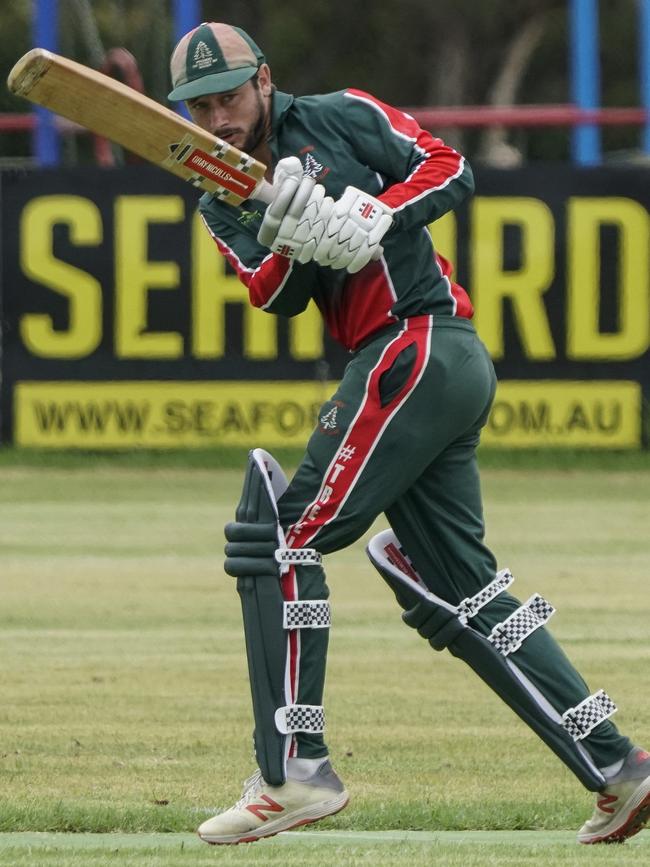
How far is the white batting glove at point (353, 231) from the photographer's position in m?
5.18

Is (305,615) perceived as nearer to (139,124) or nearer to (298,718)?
(298,718)

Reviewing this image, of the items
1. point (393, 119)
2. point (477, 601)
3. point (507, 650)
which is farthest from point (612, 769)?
point (393, 119)

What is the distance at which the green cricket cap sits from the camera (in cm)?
539

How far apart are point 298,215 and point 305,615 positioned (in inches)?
40.6

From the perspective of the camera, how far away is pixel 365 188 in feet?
18.2

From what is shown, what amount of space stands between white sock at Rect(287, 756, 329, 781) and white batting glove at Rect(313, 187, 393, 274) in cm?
127

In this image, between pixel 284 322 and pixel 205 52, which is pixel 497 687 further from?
pixel 284 322

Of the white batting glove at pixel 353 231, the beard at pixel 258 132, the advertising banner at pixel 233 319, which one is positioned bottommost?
the advertising banner at pixel 233 319

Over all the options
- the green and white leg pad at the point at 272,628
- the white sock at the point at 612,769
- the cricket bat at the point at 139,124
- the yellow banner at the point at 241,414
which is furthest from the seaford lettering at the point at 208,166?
the yellow banner at the point at 241,414

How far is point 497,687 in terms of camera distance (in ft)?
17.9

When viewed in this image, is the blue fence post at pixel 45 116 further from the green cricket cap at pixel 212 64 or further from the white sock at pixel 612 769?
the white sock at pixel 612 769

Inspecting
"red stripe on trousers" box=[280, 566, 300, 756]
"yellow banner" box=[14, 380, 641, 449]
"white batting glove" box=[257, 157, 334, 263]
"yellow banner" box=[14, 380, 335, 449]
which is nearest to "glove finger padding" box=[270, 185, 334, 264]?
"white batting glove" box=[257, 157, 334, 263]

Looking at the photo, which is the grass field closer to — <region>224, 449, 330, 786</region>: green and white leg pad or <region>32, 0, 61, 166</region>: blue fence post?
<region>224, 449, 330, 786</region>: green and white leg pad

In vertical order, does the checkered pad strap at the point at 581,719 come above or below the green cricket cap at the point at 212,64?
below
